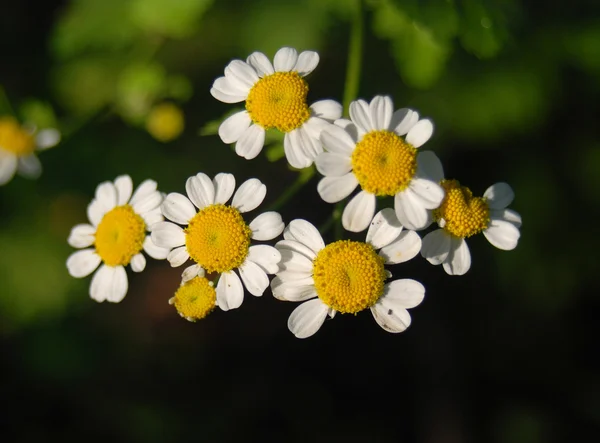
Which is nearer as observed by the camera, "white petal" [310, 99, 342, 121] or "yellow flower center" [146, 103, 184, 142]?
"white petal" [310, 99, 342, 121]

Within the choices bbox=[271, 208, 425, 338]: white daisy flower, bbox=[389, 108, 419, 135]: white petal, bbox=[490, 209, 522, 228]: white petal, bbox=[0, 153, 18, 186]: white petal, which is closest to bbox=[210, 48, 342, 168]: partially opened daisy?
bbox=[389, 108, 419, 135]: white petal

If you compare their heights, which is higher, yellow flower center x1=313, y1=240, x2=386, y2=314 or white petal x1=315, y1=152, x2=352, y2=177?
white petal x1=315, y1=152, x2=352, y2=177

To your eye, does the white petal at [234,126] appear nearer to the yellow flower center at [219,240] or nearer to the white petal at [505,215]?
the yellow flower center at [219,240]

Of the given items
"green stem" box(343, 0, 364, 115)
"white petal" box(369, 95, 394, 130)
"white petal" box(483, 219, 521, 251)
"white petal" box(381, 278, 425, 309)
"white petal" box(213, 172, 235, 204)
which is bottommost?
"white petal" box(381, 278, 425, 309)

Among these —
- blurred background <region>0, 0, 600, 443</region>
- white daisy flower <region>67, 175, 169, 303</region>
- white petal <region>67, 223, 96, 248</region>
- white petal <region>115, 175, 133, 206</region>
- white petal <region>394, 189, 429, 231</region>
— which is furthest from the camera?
blurred background <region>0, 0, 600, 443</region>

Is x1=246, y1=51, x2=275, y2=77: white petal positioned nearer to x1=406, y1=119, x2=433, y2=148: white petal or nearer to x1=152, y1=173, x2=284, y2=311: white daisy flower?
x1=152, y1=173, x2=284, y2=311: white daisy flower

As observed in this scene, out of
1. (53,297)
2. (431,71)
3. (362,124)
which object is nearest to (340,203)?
(362,124)

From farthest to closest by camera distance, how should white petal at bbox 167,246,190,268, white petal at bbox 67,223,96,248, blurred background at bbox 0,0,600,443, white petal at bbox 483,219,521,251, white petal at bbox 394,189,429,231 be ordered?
blurred background at bbox 0,0,600,443, white petal at bbox 67,223,96,248, white petal at bbox 483,219,521,251, white petal at bbox 167,246,190,268, white petal at bbox 394,189,429,231
